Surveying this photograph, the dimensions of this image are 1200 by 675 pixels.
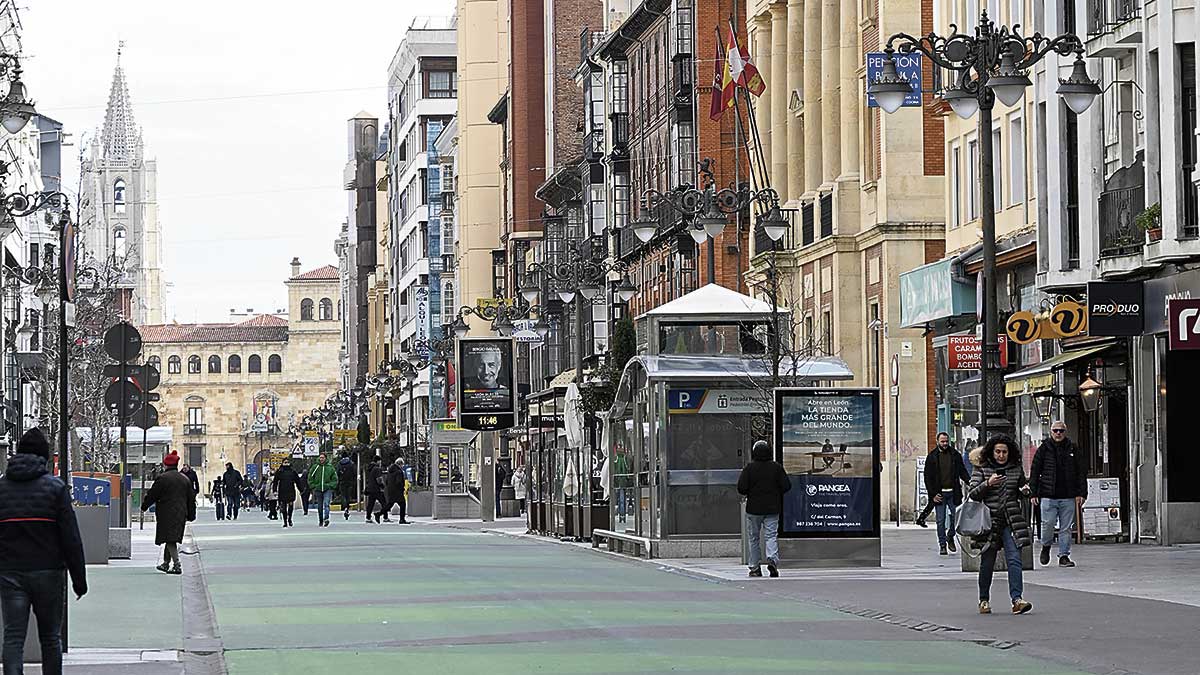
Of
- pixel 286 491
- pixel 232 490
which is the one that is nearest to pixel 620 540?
pixel 286 491

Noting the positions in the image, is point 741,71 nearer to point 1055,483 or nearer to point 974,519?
point 1055,483

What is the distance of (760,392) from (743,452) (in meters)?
0.94

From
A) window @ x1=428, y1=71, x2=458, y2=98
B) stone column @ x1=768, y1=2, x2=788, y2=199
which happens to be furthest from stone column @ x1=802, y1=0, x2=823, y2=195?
window @ x1=428, y1=71, x2=458, y2=98

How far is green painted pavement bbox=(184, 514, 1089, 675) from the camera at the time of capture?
54.4 ft

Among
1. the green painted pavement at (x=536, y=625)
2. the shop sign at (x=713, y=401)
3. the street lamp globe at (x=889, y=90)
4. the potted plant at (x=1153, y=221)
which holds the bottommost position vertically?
the green painted pavement at (x=536, y=625)

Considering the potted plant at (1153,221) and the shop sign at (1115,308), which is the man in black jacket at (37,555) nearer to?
the potted plant at (1153,221)

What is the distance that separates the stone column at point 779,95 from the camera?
58938 mm

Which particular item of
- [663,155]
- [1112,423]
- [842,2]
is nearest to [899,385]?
[842,2]

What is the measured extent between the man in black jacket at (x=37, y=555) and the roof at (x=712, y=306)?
19.4 meters

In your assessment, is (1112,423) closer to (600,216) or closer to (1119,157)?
A: (1119,157)

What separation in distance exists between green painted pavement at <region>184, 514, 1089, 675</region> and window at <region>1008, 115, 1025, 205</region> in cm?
1435

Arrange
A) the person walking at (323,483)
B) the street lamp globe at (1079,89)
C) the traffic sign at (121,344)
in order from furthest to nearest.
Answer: the person walking at (323,483)
the traffic sign at (121,344)
the street lamp globe at (1079,89)

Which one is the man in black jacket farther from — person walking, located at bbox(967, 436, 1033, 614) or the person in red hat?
the person in red hat

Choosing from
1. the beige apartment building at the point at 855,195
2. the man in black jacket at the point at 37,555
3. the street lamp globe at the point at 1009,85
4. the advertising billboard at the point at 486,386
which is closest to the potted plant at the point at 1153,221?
the street lamp globe at the point at 1009,85
